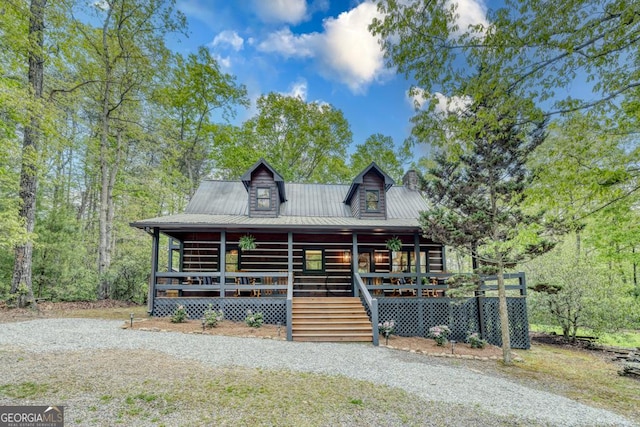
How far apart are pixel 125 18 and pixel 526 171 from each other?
18.5m

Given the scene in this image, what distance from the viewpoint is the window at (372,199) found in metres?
14.5

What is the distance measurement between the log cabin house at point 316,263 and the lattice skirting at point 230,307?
0.03 m

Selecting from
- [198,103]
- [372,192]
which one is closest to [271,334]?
[372,192]

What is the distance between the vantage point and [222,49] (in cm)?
2170

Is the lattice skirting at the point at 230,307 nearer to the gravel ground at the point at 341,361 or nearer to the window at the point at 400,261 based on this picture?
the gravel ground at the point at 341,361

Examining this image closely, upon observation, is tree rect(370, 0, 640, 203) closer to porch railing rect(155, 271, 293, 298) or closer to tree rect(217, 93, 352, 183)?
porch railing rect(155, 271, 293, 298)

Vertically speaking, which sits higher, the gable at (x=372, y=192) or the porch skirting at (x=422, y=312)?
the gable at (x=372, y=192)

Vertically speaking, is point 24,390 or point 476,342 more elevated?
point 24,390

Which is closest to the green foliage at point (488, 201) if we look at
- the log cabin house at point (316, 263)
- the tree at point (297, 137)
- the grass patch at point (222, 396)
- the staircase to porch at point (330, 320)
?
the log cabin house at point (316, 263)

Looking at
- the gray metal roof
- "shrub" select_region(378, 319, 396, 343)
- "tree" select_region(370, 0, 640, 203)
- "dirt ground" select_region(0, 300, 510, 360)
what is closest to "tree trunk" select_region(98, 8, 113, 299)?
"dirt ground" select_region(0, 300, 510, 360)

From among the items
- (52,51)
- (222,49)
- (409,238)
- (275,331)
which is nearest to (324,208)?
(409,238)

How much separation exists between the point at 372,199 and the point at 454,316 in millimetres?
6076

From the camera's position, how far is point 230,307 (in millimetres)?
A: 10977

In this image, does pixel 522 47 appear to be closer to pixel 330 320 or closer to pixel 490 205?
pixel 490 205
